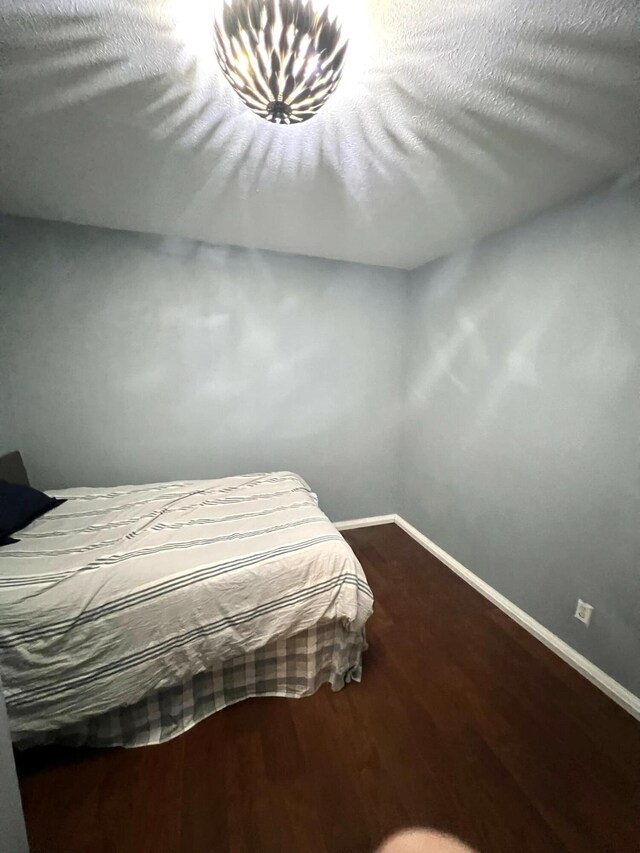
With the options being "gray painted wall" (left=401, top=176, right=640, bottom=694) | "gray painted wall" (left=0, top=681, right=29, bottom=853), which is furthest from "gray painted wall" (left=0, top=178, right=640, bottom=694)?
"gray painted wall" (left=0, top=681, right=29, bottom=853)

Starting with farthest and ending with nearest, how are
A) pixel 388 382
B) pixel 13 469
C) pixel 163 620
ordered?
1. pixel 388 382
2. pixel 13 469
3. pixel 163 620

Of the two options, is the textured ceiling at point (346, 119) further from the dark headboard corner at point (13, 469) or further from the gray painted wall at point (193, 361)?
the dark headboard corner at point (13, 469)

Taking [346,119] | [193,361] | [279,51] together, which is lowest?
[193,361]

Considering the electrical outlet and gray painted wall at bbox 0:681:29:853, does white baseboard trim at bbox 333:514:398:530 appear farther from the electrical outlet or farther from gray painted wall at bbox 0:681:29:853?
gray painted wall at bbox 0:681:29:853

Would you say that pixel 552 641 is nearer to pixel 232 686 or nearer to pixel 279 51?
pixel 232 686

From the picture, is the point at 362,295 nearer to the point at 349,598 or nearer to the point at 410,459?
the point at 410,459

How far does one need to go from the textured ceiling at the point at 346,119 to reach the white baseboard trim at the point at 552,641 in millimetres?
2355

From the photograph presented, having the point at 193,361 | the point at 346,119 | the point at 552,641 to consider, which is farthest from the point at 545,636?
the point at 193,361

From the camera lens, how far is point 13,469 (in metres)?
1.95

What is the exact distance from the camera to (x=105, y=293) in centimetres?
216

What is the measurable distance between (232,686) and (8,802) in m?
0.82

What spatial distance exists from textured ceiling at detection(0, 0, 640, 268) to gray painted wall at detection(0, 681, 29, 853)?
5.79ft

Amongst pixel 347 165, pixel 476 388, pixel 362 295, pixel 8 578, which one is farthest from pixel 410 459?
pixel 8 578

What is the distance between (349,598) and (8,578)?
54.0 inches
